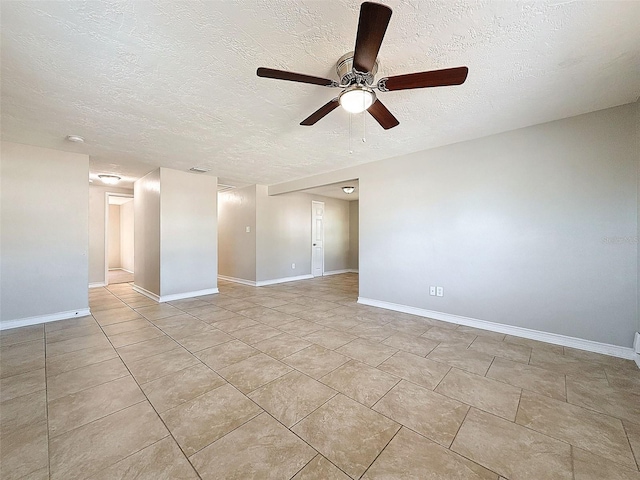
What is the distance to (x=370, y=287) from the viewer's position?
465 cm

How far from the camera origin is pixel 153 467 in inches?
53.3

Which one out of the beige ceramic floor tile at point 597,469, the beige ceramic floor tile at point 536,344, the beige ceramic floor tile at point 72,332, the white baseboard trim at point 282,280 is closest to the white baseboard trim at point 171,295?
the white baseboard trim at point 282,280

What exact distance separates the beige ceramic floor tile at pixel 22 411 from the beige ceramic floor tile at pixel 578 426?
3253 millimetres

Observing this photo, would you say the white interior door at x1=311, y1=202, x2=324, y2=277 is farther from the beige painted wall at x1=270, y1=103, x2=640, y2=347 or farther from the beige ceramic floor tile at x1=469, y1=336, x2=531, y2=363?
the beige ceramic floor tile at x1=469, y1=336, x2=531, y2=363

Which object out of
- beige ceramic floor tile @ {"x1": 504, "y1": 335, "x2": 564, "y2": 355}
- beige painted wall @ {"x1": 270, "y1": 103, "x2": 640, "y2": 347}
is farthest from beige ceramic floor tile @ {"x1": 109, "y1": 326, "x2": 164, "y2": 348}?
beige ceramic floor tile @ {"x1": 504, "y1": 335, "x2": 564, "y2": 355}

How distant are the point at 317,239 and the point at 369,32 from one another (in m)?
6.63

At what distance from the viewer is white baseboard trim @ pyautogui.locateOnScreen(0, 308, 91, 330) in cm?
352

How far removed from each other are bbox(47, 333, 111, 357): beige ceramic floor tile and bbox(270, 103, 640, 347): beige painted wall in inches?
157

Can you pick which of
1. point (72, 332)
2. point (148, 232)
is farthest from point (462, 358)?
point (148, 232)

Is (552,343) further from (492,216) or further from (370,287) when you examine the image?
(370,287)

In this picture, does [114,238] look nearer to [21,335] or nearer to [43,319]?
[43,319]

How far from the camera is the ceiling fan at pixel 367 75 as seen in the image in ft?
4.32

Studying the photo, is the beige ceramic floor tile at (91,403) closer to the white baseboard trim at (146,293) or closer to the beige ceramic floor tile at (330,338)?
the beige ceramic floor tile at (330,338)

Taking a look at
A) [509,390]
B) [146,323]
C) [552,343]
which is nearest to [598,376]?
[552,343]
